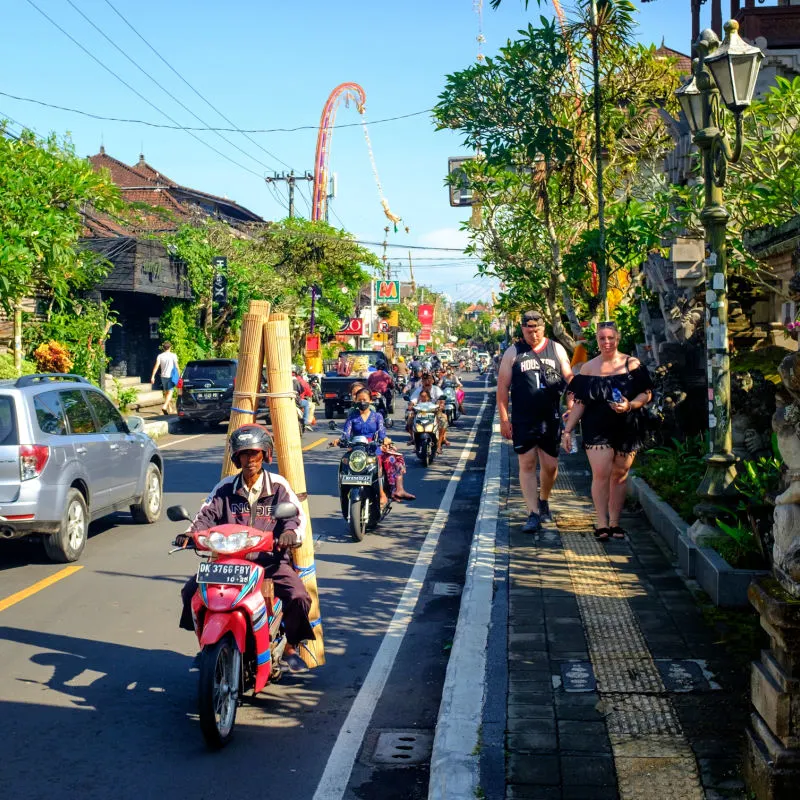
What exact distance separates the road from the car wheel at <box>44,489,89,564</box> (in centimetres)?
13

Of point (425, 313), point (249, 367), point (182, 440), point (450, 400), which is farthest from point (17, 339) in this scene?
point (425, 313)

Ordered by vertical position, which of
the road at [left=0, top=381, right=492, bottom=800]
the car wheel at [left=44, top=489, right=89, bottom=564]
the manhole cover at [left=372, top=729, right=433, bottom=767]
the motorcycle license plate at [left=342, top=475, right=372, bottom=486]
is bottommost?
the manhole cover at [left=372, top=729, right=433, bottom=767]

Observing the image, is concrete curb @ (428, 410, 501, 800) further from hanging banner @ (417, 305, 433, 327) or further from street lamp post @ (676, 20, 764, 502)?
hanging banner @ (417, 305, 433, 327)

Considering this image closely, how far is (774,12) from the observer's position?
21953 millimetres

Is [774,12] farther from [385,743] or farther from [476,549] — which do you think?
[385,743]

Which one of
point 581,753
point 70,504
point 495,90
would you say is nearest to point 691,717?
point 581,753

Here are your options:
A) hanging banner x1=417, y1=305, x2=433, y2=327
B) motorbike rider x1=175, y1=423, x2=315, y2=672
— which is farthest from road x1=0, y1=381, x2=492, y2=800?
hanging banner x1=417, y1=305, x2=433, y2=327

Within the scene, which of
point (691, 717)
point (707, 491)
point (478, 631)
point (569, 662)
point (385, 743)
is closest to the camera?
point (691, 717)

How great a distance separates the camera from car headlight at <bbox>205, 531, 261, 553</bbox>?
533 cm

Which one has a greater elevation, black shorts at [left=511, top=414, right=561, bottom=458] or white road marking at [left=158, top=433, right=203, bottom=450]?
black shorts at [left=511, top=414, right=561, bottom=458]

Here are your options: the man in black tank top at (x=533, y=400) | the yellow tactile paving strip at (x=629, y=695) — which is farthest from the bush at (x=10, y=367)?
the yellow tactile paving strip at (x=629, y=695)

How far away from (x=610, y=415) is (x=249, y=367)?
3.95 metres

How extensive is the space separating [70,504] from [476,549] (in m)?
3.86

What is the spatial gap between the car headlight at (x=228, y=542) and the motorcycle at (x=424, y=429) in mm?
11509
